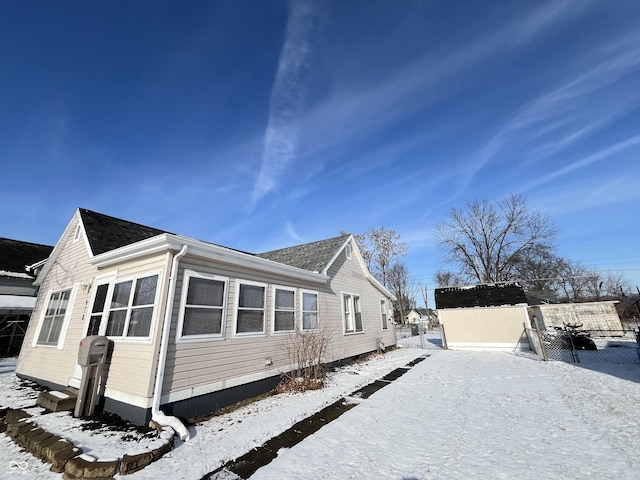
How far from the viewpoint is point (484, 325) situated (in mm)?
15602

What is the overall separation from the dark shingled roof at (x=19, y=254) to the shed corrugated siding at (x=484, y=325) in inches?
980

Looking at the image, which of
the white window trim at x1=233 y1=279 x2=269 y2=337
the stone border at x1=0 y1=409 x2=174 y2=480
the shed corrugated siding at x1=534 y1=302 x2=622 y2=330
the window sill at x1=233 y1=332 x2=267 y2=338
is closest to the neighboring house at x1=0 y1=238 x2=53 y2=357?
the stone border at x1=0 y1=409 x2=174 y2=480

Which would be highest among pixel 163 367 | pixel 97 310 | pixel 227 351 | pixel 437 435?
pixel 97 310

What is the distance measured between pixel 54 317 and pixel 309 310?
815 centimetres

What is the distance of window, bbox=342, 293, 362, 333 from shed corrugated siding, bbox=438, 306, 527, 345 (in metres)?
7.50

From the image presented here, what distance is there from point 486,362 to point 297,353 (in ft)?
28.5

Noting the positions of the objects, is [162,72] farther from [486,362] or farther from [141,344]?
[486,362]

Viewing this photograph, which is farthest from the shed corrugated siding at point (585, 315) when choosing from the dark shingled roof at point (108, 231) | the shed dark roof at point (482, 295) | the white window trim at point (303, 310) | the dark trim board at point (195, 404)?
the dark shingled roof at point (108, 231)

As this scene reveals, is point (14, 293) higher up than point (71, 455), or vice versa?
point (14, 293)

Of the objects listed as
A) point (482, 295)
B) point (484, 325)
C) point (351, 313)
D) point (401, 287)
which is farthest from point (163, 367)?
point (401, 287)

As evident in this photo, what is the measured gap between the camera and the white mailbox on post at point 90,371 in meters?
5.31

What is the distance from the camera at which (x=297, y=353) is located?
8109 millimetres

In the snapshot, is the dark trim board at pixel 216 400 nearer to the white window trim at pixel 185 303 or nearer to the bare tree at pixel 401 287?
the white window trim at pixel 185 303

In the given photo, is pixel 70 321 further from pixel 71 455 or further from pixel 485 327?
pixel 485 327
